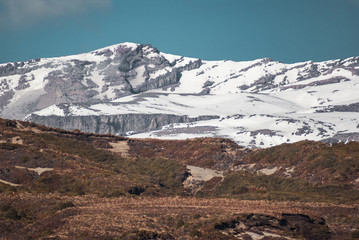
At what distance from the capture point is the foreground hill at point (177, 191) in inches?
1481

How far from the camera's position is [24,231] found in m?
37.4

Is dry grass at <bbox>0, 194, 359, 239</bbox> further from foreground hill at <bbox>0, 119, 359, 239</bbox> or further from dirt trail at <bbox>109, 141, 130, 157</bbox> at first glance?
dirt trail at <bbox>109, 141, 130, 157</bbox>

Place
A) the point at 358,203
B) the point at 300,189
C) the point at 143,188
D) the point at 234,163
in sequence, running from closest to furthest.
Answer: the point at 358,203 → the point at 143,188 → the point at 300,189 → the point at 234,163

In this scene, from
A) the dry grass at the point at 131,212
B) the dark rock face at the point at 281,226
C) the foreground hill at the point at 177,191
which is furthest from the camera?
the dark rock face at the point at 281,226

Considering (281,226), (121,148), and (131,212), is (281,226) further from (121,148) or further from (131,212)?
(121,148)

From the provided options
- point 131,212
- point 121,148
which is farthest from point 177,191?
point 121,148

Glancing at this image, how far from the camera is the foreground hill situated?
3762 centimetres

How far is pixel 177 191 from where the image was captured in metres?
68.9

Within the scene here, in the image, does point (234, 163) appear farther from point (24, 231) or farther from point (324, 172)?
point (24, 231)

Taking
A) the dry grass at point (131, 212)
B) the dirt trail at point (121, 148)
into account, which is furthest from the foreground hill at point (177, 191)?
the dirt trail at point (121, 148)

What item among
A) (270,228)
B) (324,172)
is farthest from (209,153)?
(270,228)

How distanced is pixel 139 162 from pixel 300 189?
3211 centimetres

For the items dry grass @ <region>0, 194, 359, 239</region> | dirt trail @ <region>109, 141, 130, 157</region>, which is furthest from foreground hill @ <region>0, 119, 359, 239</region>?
dirt trail @ <region>109, 141, 130, 157</region>

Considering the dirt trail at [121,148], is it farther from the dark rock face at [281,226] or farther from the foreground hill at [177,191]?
the dark rock face at [281,226]
